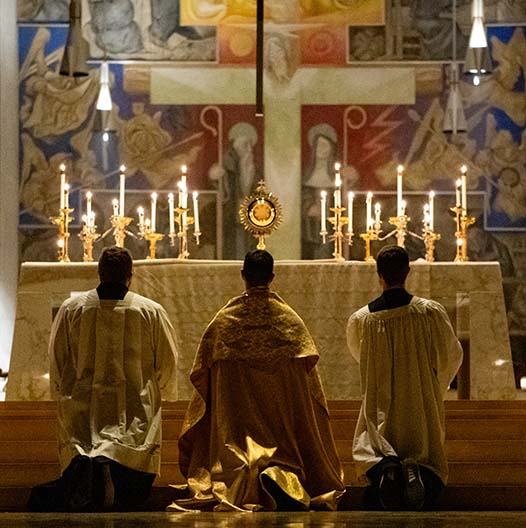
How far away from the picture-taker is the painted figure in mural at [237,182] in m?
13.7

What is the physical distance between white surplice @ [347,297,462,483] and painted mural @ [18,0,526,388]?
6521 millimetres

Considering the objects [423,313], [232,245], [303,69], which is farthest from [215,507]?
[303,69]

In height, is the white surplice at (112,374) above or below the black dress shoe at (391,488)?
above

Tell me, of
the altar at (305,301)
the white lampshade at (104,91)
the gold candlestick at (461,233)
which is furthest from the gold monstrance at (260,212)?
the white lampshade at (104,91)

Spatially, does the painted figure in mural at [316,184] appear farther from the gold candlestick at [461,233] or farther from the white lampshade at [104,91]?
the gold candlestick at [461,233]

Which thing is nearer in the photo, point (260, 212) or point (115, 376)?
point (115, 376)

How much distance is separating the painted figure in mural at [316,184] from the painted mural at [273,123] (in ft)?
0.04

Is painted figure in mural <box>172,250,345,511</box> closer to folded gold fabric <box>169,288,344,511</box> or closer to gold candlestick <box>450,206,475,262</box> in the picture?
folded gold fabric <box>169,288,344,511</box>

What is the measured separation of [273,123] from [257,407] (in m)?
7.30

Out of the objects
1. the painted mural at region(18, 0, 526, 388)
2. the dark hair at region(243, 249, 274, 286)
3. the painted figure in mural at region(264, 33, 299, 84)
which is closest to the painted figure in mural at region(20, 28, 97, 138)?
the painted mural at region(18, 0, 526, 388)

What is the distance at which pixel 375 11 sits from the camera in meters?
13.9

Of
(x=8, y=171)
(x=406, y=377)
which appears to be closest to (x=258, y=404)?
(x=406, y=377)

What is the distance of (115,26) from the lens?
13.9 metres

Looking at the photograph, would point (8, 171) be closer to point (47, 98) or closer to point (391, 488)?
point (47, 98)
